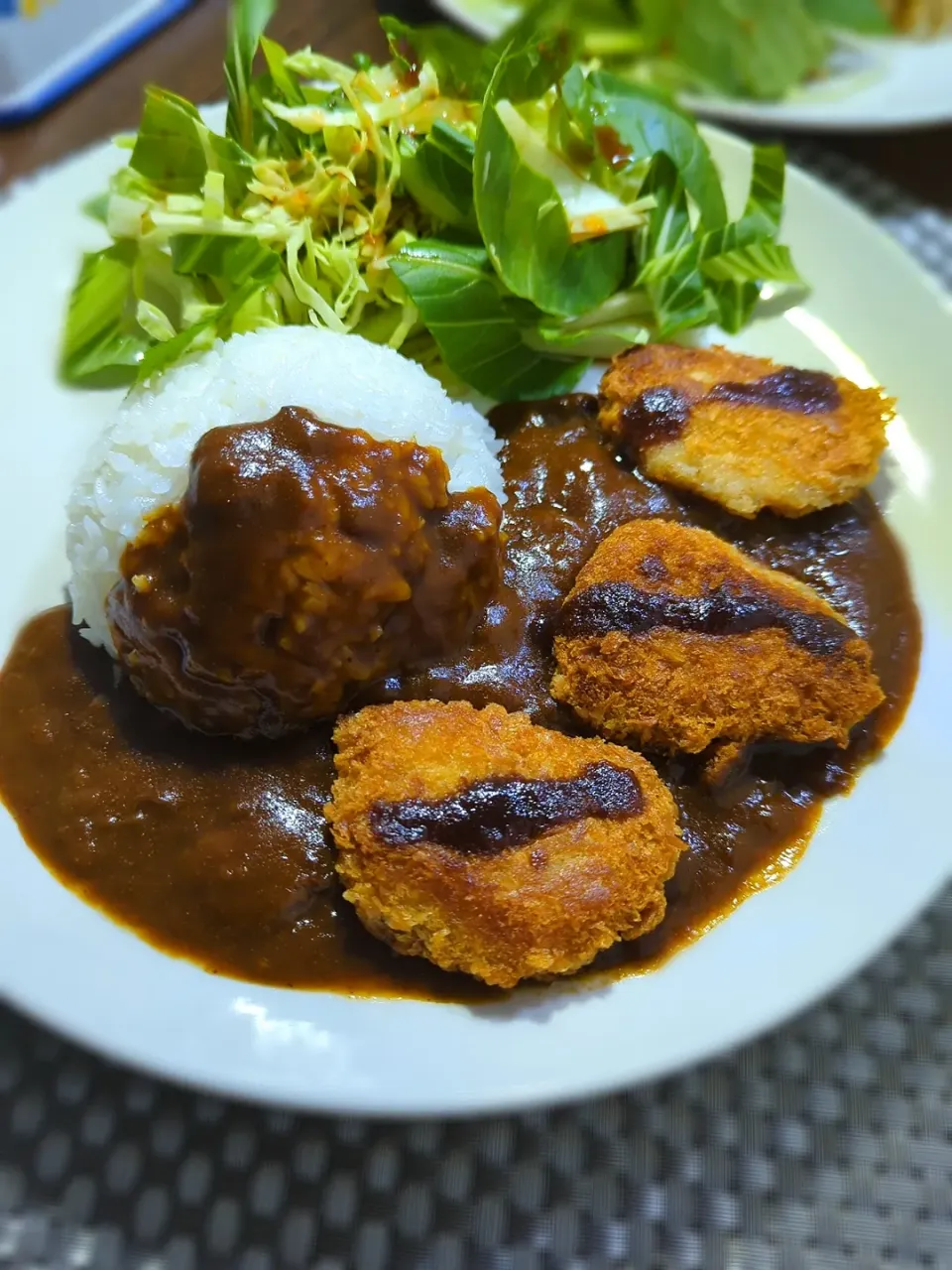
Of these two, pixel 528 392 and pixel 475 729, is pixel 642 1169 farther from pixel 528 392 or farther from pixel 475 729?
pixel 528 392

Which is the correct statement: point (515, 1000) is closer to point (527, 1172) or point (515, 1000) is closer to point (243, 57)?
point (527, 1172)

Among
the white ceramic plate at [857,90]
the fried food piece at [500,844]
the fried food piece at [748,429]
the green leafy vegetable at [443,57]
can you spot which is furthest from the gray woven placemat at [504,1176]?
the white ceramic plate at [857,90]

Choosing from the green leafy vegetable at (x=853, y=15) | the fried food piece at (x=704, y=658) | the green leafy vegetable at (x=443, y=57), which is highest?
the green leafy vegetable at (x=853, y=15)

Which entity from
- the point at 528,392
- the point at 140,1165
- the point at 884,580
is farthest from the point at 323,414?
the point at 140,1165

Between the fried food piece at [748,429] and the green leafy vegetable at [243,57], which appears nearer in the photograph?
the fried food piece at [748,429]

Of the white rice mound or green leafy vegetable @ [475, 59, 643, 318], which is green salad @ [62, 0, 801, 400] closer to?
green leafy vegetable @ [475, 59, 643, 318]

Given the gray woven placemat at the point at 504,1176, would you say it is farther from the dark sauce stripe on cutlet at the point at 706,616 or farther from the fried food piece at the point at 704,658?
the dark sauce stripe on cutlet at the point at 706,616

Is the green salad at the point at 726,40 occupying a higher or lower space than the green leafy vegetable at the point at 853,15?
lower
